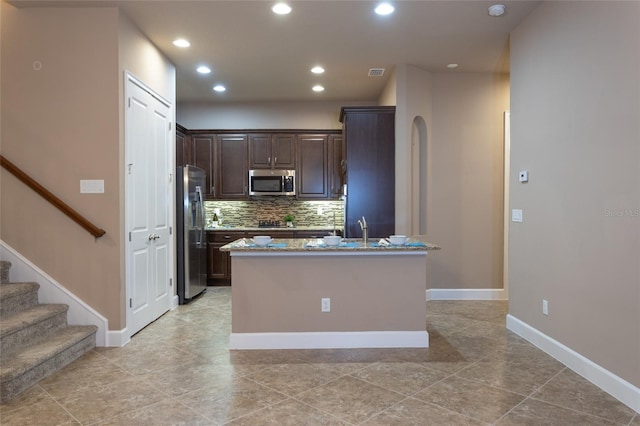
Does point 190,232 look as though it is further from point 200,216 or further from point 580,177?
point 580,177

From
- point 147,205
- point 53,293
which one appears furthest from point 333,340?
point 53,293

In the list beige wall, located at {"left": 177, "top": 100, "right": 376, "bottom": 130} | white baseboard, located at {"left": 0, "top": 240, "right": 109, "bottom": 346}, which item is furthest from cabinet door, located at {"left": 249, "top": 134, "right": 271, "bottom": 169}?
white baseboard, located at {"left": 0, "top": 240, "right": 109, "bottom": 346}

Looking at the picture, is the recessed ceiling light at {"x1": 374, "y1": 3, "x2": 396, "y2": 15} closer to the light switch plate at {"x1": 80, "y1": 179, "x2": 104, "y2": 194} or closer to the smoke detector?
the smoke detector

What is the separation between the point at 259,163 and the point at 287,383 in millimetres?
4358

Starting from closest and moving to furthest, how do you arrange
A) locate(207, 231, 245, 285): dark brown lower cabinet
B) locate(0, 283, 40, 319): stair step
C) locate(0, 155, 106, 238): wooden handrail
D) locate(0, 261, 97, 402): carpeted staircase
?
locate(0, 261, 97, 402): carpeted staircase
locate(0, 283, 40, 319): stair step
locate(0, 155, 106, 238): wooden handrail
locate(207, 231, 245, 285): dark brown lower cabinet

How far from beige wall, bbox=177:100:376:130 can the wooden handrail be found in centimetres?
360

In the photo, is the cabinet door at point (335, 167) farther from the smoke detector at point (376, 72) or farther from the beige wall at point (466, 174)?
the beige wall at point (466, 174)

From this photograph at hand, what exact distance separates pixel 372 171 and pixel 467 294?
210 centimetres

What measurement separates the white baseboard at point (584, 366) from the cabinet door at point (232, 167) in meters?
4.46

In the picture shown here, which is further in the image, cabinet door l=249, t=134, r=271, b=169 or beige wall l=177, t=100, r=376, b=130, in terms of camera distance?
beige wall l=177, t=100, r=376, b=130

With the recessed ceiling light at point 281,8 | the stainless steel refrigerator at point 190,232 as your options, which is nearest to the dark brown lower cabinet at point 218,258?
the stainless steel refrigerator at point 190,232

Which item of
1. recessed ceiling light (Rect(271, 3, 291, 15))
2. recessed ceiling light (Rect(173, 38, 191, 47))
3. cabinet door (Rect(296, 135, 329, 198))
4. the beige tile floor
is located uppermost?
recessed ceiling light (Rect(271, 3, 291, 15))

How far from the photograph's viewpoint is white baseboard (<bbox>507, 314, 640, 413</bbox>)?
2.48 metres

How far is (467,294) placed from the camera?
5363 millimetres
